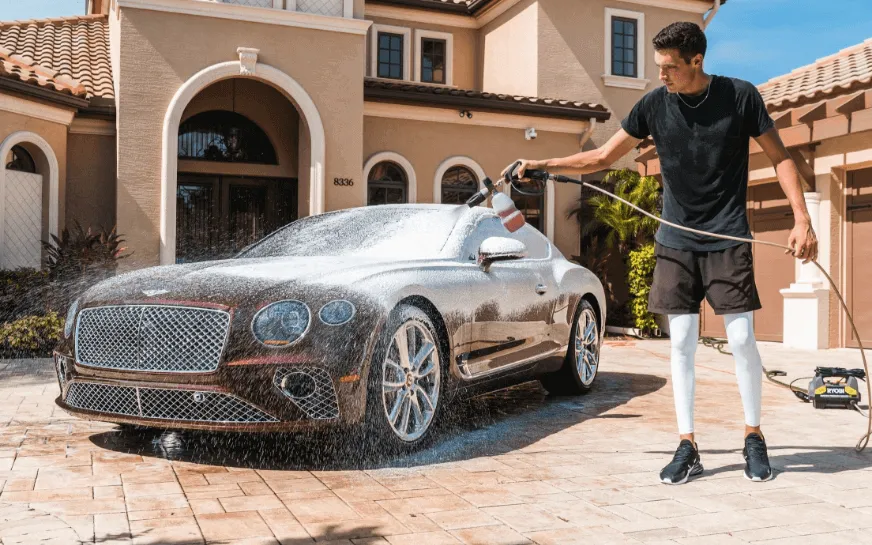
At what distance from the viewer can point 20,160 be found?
1323 centimetres

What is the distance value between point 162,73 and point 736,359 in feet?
36.7

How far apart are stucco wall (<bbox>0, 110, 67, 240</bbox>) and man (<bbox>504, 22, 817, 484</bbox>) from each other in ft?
36.3

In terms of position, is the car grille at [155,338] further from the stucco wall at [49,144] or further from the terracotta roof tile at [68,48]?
the terracotta roof tile at [68,48]

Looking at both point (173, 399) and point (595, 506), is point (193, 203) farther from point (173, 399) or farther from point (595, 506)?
point (595, 506)

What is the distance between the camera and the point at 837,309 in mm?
12773

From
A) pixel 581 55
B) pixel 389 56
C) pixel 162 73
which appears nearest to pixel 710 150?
pixel 162 73

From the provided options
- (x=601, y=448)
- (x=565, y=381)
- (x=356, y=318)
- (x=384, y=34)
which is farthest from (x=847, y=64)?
(x=356, y=318)

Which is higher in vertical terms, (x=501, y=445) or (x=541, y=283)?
(x=541, y=283)

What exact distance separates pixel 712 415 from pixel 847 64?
11.6 metres

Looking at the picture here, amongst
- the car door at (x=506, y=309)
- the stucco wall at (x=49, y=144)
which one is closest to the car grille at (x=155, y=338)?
the car door at (x=506, y=309)

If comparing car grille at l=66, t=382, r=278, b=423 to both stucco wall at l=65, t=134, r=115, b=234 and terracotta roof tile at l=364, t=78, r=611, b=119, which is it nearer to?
stucco wall at l=65, t=134, r=115, b=234

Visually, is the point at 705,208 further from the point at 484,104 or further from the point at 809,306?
the point at 484,104

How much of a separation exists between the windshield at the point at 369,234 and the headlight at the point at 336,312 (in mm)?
1086

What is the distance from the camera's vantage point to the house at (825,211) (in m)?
12.2
